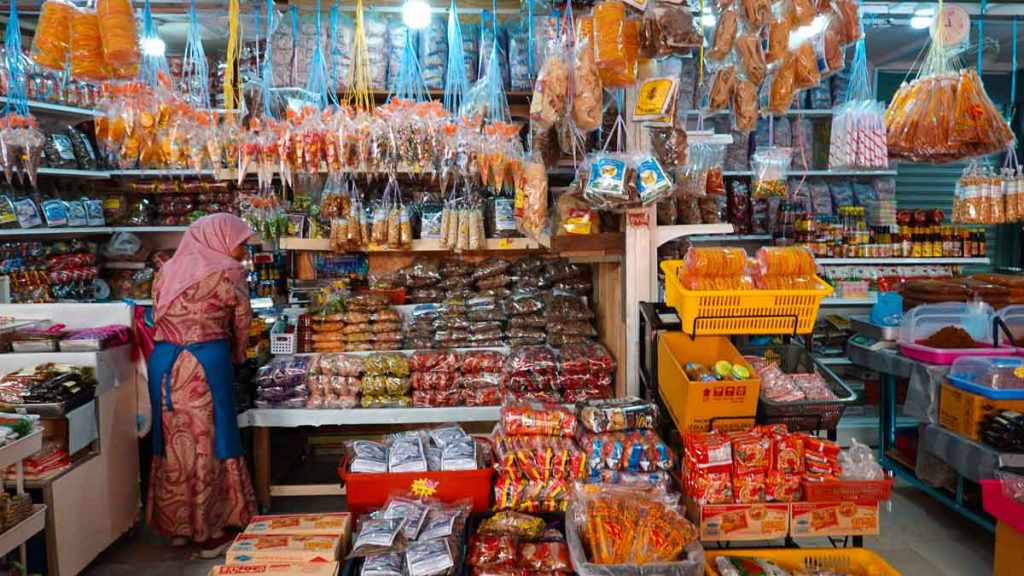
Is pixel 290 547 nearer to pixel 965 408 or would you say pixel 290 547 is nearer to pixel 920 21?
pixel 965 408

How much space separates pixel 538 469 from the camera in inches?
102

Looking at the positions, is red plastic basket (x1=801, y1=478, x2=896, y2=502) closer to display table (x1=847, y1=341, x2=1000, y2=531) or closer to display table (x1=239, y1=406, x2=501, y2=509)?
display table (x1=847, y1=341, x2=1000, y2=531)

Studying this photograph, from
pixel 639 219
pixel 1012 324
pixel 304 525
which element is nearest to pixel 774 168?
pixel 639 219

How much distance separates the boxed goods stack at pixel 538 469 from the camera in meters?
2.58

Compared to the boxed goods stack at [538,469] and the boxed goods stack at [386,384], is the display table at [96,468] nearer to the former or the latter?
the boxed goods stack at [386,384]

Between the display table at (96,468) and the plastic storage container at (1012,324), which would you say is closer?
Result: the display table at (96,468)

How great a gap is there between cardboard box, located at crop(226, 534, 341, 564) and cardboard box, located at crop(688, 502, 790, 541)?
1211mm

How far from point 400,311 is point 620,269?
1483 mm

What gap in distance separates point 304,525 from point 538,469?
84 cm

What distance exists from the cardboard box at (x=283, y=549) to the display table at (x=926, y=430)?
109 inches

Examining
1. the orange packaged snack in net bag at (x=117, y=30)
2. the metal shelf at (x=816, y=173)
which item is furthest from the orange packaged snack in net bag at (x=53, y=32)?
the metal shelf at (x=816, y=173)

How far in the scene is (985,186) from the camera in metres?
4.36

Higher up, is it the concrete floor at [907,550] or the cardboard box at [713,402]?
the cardboard box at [713,402]

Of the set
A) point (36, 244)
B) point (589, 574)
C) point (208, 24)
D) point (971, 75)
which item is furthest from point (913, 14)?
point (36, 244)
